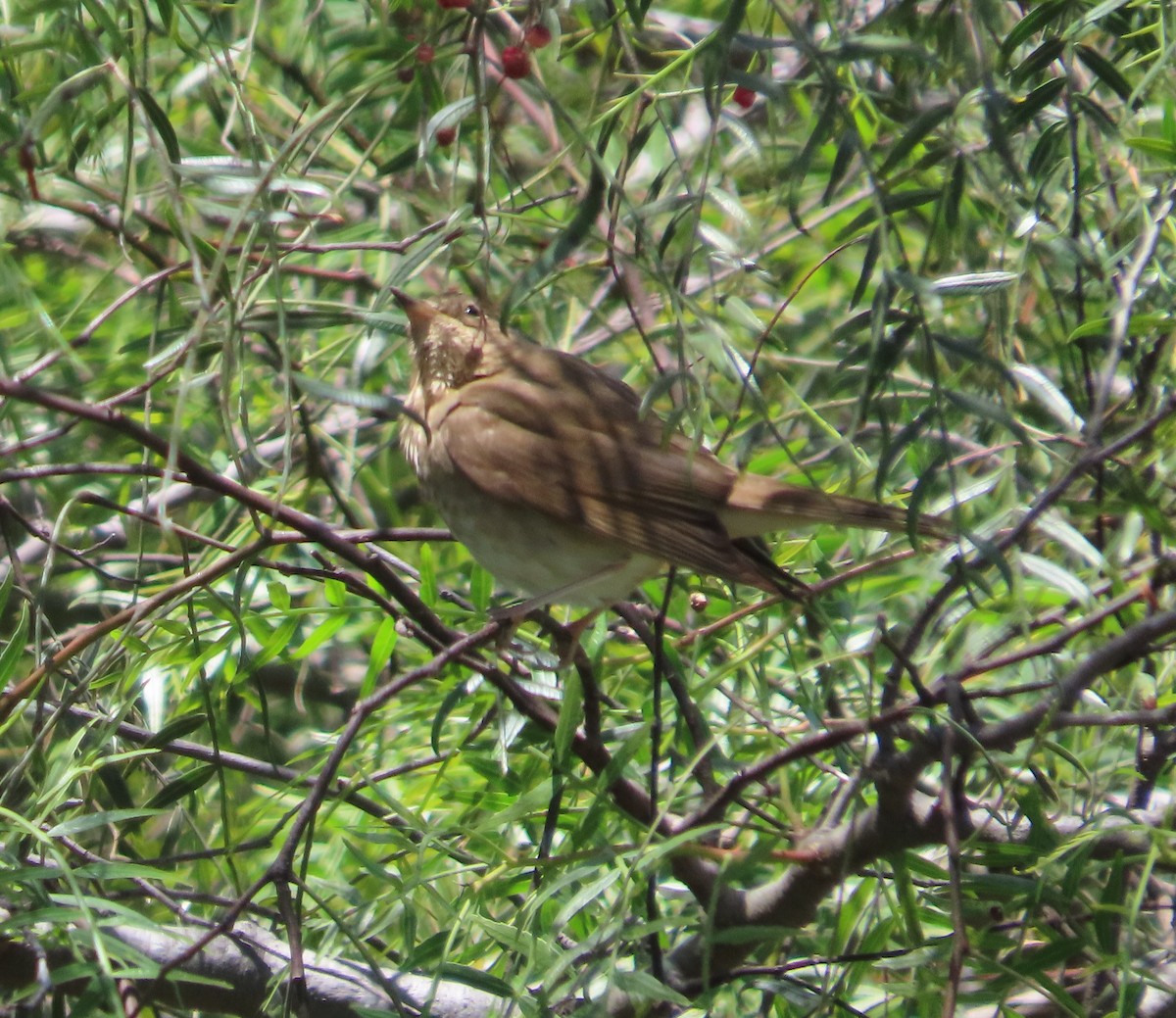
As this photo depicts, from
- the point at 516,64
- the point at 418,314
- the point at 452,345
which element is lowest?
the point at 452,345

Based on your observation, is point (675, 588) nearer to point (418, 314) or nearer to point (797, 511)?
point (797, 511)

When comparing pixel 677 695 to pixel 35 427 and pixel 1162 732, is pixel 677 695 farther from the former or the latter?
Answer: pixel 35 427

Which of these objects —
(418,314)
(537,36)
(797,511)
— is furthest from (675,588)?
(537,36)

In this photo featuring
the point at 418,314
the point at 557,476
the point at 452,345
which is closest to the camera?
the point at 557,476

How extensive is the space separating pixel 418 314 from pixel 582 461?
595mm

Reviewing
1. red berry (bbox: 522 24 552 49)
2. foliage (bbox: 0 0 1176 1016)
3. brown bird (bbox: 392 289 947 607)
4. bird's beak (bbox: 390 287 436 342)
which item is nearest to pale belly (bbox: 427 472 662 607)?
brown bird (bbox: 392 289 947 607)

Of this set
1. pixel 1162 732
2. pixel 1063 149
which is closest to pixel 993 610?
pixel 1162 732

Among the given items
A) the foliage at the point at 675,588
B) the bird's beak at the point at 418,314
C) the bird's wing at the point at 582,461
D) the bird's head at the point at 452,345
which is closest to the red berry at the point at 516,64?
the foliage at the point at 675,588

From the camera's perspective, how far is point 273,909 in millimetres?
2584

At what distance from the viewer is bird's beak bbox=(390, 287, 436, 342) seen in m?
3.71

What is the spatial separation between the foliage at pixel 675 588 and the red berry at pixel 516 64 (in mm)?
39

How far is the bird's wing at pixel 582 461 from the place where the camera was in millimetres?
3410

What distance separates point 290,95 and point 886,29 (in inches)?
106

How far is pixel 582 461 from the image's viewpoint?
3.76 metres
